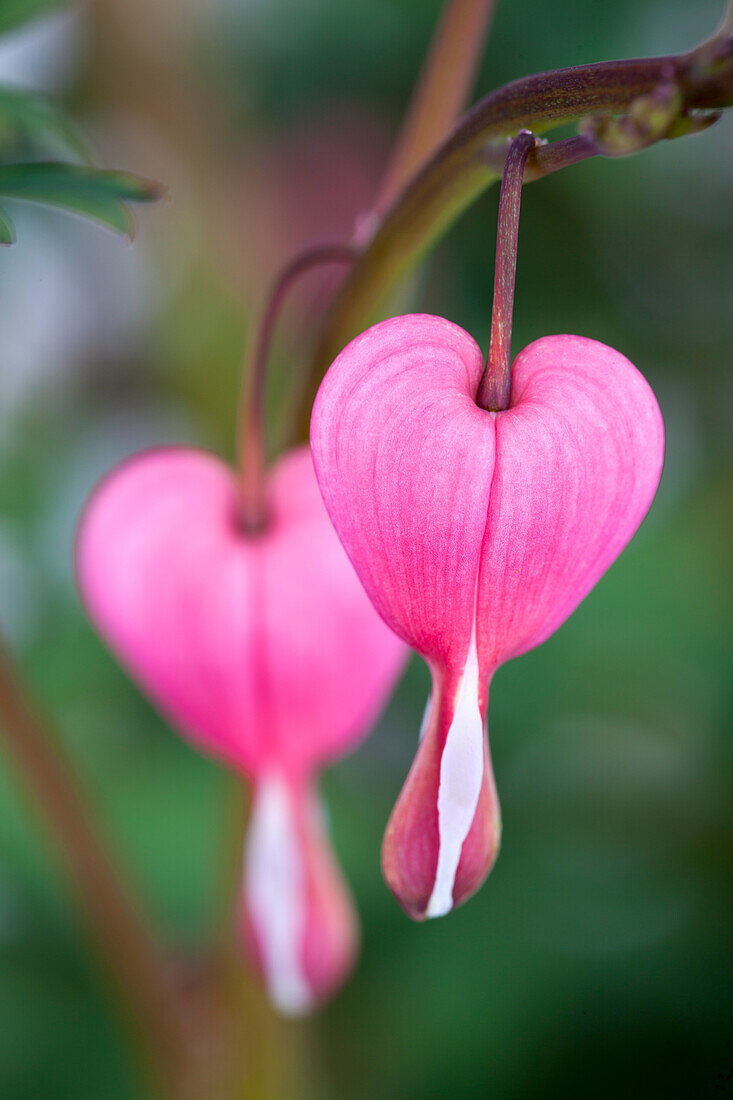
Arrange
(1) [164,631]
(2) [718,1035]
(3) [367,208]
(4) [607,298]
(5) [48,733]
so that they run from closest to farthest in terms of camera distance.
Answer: (1) [164,631], (5) [48,733], (2) [718,1035], (4) [607,298], (3) [367,208]

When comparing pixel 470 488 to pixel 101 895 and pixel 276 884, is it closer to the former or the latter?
pixel 276 884

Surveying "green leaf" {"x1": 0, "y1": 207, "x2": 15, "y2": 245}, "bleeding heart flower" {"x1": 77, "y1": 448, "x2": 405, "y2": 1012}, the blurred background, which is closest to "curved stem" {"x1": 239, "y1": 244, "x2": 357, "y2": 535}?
"bleeding heart flower" {"x1": 77, "y1": 448, "x2": 405, "y2": 1012}

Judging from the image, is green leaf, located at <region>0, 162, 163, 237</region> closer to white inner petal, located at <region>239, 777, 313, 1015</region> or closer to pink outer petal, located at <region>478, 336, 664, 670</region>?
pink outer petal, located at <region>478, 336, 664, 670</region>

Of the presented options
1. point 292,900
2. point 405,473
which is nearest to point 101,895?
point 292,900

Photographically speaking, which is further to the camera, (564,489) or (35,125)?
(35,125)

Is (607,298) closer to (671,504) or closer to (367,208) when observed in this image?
(671,504)

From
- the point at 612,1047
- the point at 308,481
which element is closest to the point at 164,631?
the point at 308,481
